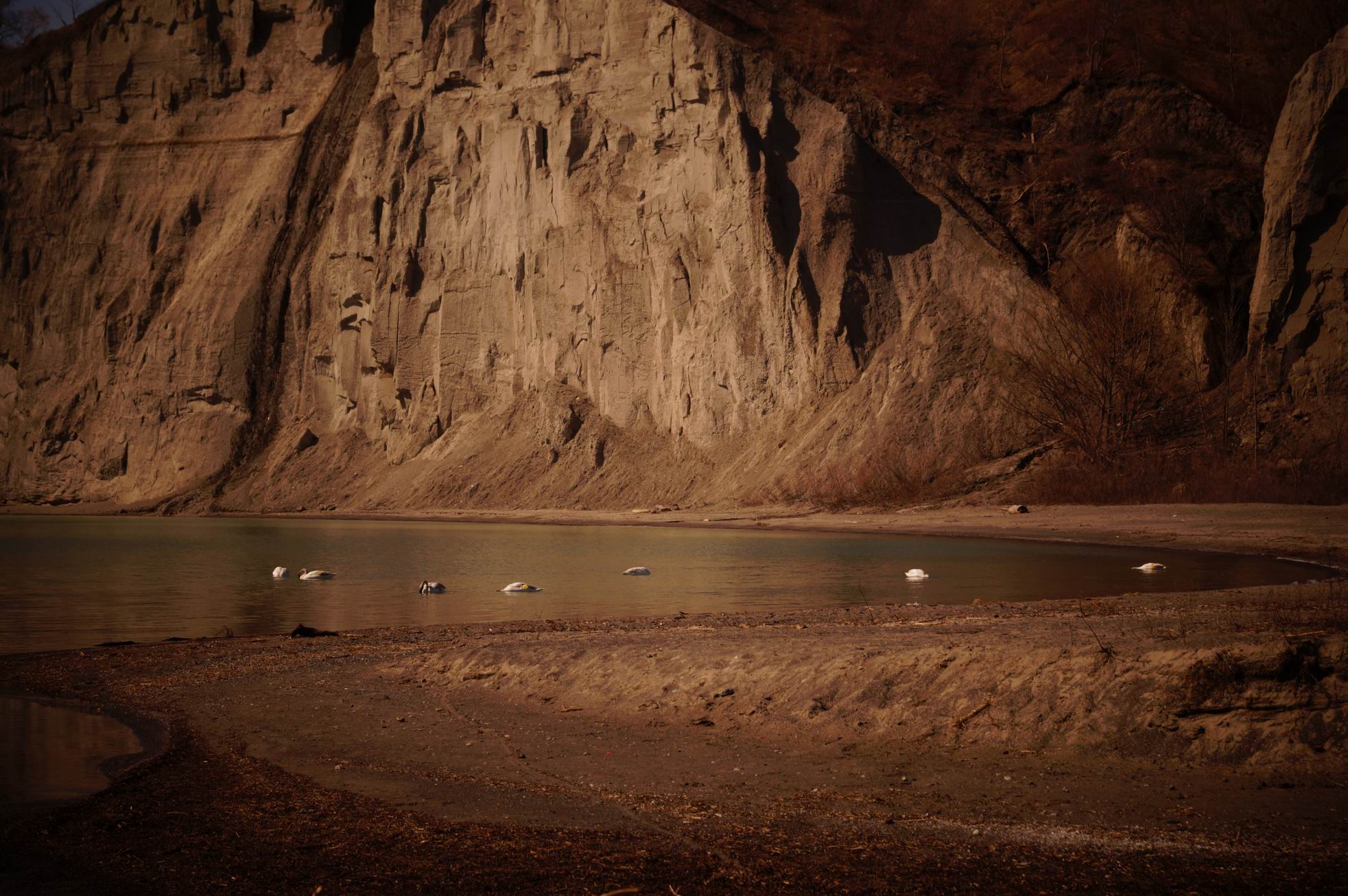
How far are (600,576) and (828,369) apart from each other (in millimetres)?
20026

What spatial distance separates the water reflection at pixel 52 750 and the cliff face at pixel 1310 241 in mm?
30078

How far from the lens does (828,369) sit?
37406 mm

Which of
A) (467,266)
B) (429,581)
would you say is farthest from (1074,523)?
(467,266)

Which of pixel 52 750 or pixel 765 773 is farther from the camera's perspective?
pixel 52 750

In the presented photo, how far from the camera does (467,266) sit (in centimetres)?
4847

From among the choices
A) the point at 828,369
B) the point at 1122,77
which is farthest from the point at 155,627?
the point at 1122,77

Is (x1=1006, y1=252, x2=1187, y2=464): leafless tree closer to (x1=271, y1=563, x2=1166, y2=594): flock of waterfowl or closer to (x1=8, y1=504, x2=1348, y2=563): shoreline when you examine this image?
(x1=8, y1=504, x2=1348, y2=563): shoreline

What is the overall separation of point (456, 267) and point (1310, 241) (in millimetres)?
31750

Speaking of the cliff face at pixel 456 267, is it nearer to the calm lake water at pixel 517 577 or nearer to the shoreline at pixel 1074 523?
the shoreline at pixel 1074 523

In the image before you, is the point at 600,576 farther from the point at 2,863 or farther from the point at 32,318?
the point at 32,318

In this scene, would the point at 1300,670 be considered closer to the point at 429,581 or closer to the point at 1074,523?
the point at 429,581

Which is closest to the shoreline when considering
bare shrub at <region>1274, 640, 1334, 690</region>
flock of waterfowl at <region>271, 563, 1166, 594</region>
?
flock of waterfowl at <region>271, 563, 1166, 594</region>

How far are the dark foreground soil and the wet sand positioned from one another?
0.02 meters

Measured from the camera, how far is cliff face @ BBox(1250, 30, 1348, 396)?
1179 inches
